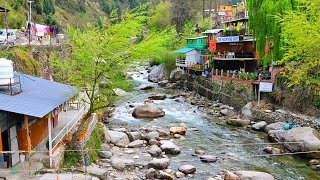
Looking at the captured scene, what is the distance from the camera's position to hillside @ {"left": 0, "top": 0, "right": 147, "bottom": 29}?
51.0 meters

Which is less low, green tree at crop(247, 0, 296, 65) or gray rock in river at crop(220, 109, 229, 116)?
green tree at crop(247, 0, 296, 65)

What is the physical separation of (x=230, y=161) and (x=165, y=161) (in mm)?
4280

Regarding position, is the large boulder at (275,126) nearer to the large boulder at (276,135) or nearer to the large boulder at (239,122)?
the large boulder at (276,135)

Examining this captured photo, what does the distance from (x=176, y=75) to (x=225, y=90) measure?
14.4m

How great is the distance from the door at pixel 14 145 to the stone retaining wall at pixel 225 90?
79.2ft

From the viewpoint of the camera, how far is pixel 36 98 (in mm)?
15688

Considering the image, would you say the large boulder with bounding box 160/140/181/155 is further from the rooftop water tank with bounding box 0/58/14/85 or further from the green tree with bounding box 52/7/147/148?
the rooftop water tank with bounding box 0/58/14/85

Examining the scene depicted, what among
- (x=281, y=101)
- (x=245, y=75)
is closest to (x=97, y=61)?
(x=281, y=101)

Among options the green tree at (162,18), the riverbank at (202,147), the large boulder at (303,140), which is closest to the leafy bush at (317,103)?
the riverbank at (202,147)

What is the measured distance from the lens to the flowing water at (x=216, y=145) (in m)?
19.9

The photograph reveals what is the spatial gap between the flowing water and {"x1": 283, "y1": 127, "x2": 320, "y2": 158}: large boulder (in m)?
0.78

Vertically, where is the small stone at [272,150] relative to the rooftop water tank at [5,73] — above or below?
below

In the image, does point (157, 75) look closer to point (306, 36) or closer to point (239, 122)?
point (239, 122)

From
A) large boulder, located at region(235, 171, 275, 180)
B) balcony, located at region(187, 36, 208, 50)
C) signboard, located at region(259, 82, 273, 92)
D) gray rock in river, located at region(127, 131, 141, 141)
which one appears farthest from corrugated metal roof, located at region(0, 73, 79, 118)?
balcony, located at region(187, 36, 208, 50)
